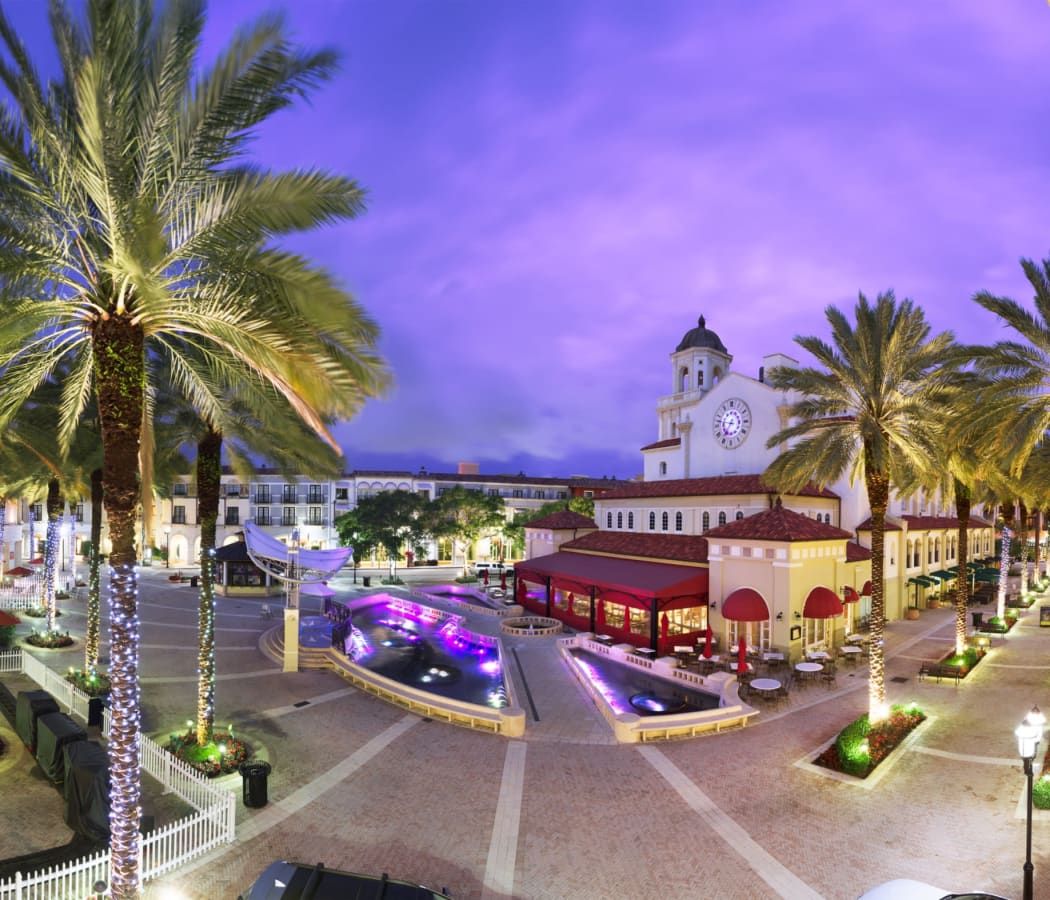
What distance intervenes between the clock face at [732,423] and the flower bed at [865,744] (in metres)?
20.2

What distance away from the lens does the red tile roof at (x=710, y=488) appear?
31.0m

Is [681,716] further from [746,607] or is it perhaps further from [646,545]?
[646,545]

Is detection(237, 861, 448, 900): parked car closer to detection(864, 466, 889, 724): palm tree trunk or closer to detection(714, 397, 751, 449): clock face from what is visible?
detection(864, 466, 889, 724): palm tree trunk

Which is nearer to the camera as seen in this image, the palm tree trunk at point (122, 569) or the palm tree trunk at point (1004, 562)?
the palm tree trunk at point (122, 569)

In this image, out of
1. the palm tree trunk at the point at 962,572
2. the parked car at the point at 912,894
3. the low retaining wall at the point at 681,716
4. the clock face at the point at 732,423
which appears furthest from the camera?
the clock face at the point at 732,423

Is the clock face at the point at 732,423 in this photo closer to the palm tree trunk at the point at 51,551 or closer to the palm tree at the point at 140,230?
the palm tree at the point at 140,230

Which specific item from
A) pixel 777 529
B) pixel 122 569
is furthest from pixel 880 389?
pixel 122 569

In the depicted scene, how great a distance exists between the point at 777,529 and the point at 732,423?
39.2ft

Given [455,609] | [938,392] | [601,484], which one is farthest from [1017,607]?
[601,484]

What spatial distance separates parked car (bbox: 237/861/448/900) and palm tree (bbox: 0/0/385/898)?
7.73 feet

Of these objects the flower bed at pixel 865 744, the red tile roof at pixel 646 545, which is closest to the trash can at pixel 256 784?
the flower bed at pixel 865 744

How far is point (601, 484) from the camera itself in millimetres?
77688

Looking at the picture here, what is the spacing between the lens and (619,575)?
30.8m

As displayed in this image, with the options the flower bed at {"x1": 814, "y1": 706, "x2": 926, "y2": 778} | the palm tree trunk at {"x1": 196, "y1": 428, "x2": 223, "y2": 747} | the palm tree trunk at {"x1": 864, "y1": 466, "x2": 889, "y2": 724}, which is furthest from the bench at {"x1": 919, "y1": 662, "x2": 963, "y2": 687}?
the palm tree trunk at {"x1": 196, "y1": 428, "x2": 223, "y2": 747}
